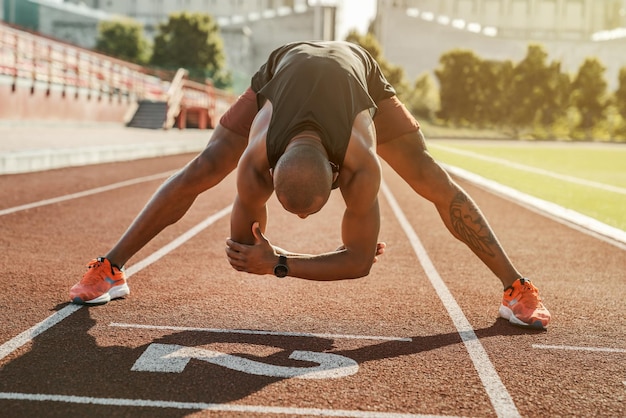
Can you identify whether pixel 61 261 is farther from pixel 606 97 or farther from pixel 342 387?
pixel 606 97

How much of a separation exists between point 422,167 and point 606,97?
194ft

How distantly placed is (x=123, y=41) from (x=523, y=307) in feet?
227

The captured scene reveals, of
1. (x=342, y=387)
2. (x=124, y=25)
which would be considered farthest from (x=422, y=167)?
(x=124, y=25)

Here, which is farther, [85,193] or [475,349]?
[85,193]

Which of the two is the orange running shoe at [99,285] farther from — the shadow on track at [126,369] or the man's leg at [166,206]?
the shadow on track at [126,369]

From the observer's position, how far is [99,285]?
4844 mm

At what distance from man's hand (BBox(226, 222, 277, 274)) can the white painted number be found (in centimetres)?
49

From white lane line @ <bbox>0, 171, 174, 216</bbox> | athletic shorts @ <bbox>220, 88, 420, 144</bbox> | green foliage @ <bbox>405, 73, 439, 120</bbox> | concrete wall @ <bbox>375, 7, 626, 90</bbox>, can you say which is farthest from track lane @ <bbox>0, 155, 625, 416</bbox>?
concrete wall @ <bbox>375, 7, 626, 90</bbox>

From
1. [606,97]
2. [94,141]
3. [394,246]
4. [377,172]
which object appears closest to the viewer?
[377,172]

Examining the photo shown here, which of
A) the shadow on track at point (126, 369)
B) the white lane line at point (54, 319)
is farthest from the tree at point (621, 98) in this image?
the shadow on track at point (126, 369)

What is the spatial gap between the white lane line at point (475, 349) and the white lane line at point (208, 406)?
375mm

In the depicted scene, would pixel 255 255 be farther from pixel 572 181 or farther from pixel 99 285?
pixel 572 181

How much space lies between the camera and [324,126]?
369 cm

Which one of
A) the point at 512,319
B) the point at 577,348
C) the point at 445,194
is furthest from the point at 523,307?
the point at 445,194
